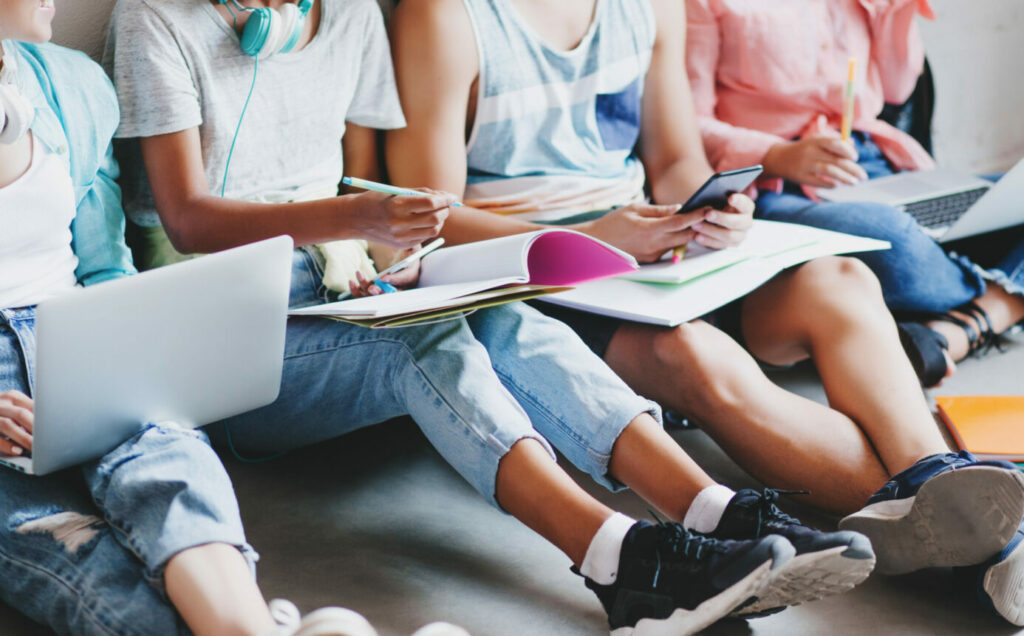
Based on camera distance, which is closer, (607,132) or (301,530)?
(301,530)

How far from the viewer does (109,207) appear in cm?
133

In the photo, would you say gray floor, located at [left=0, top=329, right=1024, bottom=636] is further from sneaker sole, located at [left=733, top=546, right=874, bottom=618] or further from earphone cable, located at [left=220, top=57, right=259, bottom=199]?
earphone cable, located at [left=220, top=57, right=259, bottom=199]

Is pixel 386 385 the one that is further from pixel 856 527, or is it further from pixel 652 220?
pixel 856 527

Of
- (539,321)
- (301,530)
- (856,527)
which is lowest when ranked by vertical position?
(301,530)

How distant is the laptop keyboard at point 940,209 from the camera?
194 cm

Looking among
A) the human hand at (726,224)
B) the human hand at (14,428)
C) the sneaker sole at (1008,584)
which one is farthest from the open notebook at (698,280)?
the human hand at (14,428)

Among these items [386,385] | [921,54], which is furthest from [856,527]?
[921,54]

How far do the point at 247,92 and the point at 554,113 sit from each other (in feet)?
1.64

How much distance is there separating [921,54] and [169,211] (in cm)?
159

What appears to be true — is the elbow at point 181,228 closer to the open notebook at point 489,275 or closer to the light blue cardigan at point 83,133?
the light blue cardigan at point 83,133

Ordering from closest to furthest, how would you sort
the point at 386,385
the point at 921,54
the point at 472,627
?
the point at 472,627, the point at 386,385, the point at 921,54

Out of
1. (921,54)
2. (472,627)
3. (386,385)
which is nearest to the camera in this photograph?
(472,627)

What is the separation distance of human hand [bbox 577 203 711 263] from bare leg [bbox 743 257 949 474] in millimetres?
175

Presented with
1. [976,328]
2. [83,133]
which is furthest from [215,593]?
[976,328]
